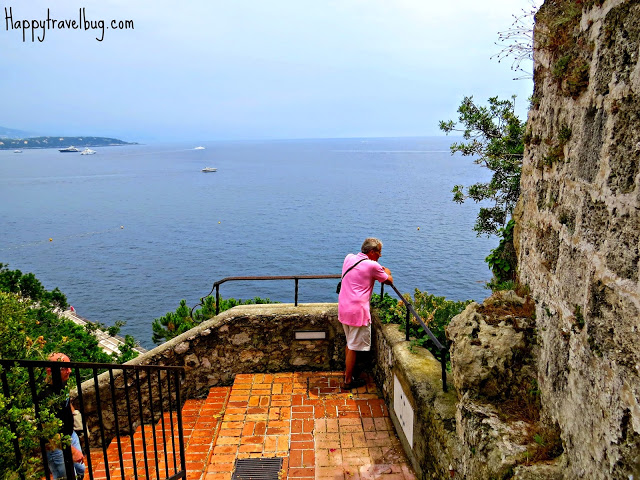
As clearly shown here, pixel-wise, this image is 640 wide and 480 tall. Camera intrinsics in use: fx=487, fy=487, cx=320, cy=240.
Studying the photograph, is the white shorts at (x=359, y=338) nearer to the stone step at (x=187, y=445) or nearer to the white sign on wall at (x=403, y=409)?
the white sign on wall at (x=403, y=409)

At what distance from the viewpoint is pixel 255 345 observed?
6254 millimetres

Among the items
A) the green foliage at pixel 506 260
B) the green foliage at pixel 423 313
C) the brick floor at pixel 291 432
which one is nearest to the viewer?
the brick floor at pixel 291 432

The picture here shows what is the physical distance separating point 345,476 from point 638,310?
3.17 meters

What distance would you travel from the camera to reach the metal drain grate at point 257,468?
14.4 feet

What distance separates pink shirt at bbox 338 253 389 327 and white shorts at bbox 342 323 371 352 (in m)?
0.15

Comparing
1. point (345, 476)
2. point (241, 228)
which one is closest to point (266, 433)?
point (345, 476)

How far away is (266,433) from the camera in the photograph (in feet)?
16.4

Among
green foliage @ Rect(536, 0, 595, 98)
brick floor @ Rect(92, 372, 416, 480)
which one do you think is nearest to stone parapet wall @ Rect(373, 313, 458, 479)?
brick floor @ Rect(92, 372, 416, 480)

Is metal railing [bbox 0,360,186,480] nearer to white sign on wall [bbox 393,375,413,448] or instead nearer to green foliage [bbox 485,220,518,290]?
white sign on wall [bbox 393,375,413,448]

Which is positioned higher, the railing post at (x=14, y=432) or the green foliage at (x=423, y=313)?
the railing post at (x=14, y=432)

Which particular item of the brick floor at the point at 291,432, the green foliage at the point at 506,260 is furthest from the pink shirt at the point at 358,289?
the green foliage at the point at 506,260

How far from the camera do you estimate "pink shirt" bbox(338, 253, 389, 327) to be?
5.23m

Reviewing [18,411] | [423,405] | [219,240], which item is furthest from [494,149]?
[219,240]

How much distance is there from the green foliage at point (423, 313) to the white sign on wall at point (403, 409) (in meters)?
0.50
